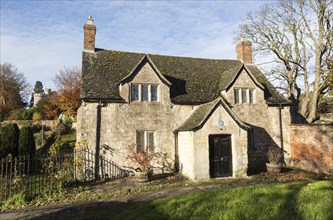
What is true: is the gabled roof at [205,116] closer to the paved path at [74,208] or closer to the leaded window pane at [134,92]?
the leaded window pane at [134,92]

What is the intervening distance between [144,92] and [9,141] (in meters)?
12.6

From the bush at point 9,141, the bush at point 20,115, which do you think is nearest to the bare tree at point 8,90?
the bush at point 20,115

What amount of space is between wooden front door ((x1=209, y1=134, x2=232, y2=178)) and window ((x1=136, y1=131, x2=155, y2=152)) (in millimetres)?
4035

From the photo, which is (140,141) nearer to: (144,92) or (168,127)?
(168,127)

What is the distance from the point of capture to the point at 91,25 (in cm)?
1791

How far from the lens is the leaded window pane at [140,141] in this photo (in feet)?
50.9

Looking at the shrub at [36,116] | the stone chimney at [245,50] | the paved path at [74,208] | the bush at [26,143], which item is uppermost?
the stone chimney at [245,50]

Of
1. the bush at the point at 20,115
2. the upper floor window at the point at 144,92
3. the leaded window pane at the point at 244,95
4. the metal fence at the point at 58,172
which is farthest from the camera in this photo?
the bush at the point at 20,115

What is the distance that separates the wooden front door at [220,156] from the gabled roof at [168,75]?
3.45m

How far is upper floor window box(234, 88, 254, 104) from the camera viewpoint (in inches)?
690

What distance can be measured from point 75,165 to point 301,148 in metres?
15.5

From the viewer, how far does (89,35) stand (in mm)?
17984

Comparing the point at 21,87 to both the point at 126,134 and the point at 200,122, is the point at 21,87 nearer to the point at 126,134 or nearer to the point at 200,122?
the point at 126,134

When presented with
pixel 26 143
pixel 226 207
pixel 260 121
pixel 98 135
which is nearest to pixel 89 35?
pixel 98 135
